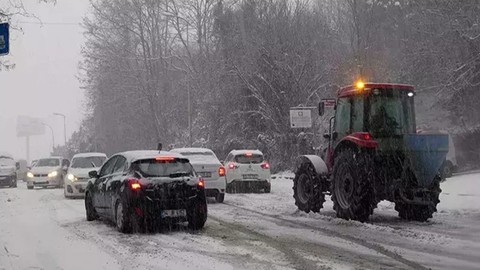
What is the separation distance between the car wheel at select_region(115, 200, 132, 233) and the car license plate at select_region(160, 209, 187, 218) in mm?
645

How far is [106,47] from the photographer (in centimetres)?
5175

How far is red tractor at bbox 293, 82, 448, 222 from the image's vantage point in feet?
39.2

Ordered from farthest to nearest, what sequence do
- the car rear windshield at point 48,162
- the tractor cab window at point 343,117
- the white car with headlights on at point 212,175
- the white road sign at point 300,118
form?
the white road sign at point 300,118 < the car rear windshield at point 48,162 < the white car with headlights on at point 212,175 < the tractor cab window at point 343,117

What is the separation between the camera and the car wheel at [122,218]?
11117 millimetres

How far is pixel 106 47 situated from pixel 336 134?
41.1 metres

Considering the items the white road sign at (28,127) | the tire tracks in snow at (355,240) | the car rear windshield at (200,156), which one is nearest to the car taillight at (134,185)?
the tire tracks in snow at (355,240)

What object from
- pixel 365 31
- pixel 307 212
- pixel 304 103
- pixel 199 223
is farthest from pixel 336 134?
pixel 365 31

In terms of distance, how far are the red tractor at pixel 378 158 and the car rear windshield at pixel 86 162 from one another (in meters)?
10.4

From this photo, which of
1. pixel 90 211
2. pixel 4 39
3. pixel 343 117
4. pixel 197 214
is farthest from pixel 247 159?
pixel 4 39

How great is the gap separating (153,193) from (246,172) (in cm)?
986

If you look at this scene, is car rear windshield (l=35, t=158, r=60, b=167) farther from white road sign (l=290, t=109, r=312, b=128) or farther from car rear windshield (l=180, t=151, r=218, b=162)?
car rear windshield (l=180, t=151, r=218, b=162)

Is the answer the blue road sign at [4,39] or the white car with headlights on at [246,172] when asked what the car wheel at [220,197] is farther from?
the blue road sign at [4,39]

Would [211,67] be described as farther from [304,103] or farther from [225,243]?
[225,243]

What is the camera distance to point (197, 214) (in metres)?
11.5
